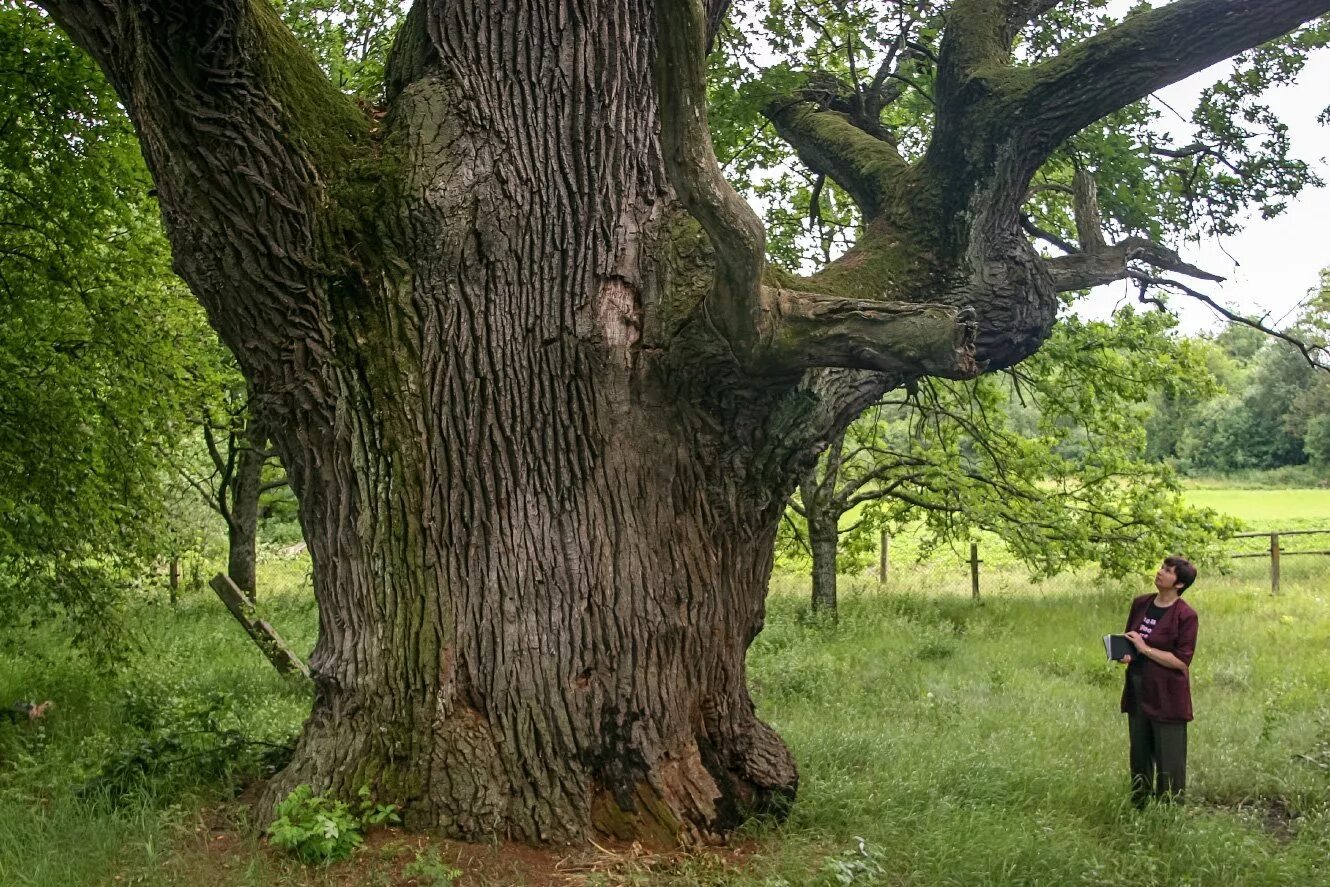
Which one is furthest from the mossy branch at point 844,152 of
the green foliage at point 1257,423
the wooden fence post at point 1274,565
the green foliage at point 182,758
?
the green foliage at point 1257,423

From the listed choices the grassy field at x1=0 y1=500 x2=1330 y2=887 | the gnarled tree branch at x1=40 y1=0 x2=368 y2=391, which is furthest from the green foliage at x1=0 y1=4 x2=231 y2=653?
the gnarled tree branch at x1=40 y1=0 x2=368 y2=391

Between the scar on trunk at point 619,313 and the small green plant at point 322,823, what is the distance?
7.69 feet

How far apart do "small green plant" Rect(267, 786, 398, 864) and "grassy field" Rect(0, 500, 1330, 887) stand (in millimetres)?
69

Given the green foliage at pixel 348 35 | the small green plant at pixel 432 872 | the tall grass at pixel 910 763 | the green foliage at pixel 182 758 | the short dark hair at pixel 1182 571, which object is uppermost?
the green foliage at pixel 348 35

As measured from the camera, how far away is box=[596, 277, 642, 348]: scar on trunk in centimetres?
484

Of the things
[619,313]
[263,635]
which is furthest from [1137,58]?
[263,635]

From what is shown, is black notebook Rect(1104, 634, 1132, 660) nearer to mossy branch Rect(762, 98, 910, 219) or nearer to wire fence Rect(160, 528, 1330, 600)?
mossy branch Rect(762, 98, 910, 219)

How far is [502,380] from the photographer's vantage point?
15.7 feet

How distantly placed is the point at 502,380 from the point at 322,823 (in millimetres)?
2098

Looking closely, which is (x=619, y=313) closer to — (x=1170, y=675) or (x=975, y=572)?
(x=1170, y=675)

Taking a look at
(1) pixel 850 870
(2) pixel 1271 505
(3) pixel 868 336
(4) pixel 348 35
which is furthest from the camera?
(2) pixel 1271 505

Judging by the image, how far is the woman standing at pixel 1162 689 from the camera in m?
6.40

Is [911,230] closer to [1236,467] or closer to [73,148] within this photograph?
[73,148]

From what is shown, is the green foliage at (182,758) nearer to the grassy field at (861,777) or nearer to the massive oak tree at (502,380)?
the grassy field at (861,777)
